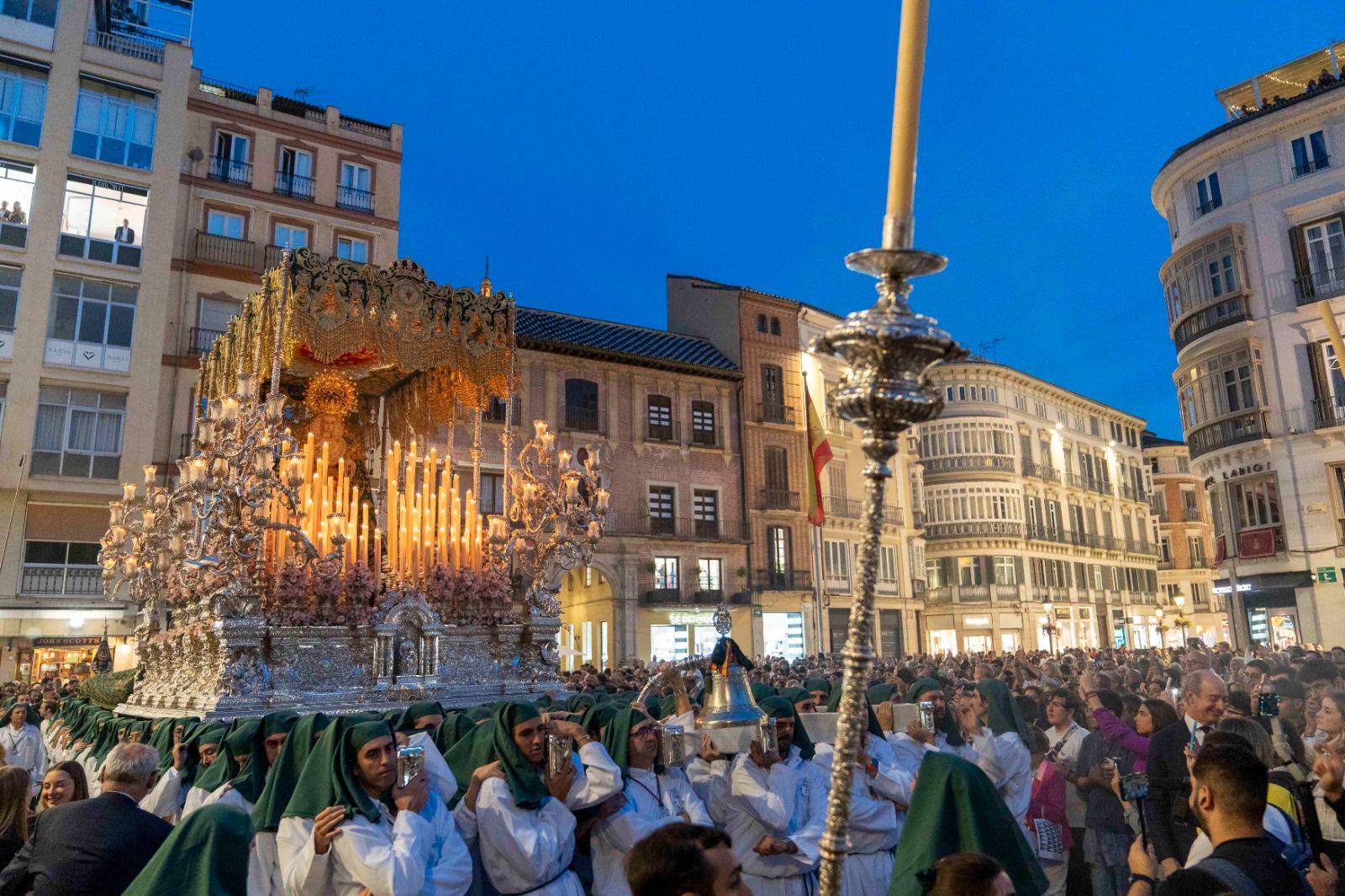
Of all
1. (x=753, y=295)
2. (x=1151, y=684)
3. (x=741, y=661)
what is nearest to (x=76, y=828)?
(x=741, y=661)

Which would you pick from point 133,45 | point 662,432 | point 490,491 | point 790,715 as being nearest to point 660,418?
point 662,432

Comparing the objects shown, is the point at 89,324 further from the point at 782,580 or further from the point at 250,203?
the point at 782,580

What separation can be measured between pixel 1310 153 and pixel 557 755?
25.5 meters

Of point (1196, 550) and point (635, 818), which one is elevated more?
point (1196, 550)

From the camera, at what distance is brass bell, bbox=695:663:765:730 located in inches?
179

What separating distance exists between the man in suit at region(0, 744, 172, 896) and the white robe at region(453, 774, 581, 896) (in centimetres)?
132

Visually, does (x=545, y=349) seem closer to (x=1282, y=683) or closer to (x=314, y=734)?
(x=1282, y=683)

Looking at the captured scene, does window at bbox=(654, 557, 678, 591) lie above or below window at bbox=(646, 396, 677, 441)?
below

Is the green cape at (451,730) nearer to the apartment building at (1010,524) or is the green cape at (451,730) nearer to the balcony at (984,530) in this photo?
the apartment building at (1010,524)

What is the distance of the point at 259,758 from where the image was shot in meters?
5.61

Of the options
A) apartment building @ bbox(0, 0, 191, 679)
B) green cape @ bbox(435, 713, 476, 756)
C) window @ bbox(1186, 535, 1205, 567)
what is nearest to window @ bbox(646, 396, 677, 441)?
apartment building @ bbox(0, 0, 191, 679)

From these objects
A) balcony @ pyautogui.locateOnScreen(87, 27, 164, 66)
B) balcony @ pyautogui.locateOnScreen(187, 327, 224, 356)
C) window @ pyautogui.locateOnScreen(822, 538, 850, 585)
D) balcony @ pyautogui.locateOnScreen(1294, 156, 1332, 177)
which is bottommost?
window @ pyautogui.locateOnScreen(822, 538, 850, 585)

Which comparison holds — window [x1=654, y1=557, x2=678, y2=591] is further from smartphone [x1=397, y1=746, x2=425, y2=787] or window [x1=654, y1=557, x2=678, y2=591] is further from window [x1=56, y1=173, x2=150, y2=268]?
smartphone [x1=397, y1=746, x2=425, y2=787]

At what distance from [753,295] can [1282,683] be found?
25.9 metres
